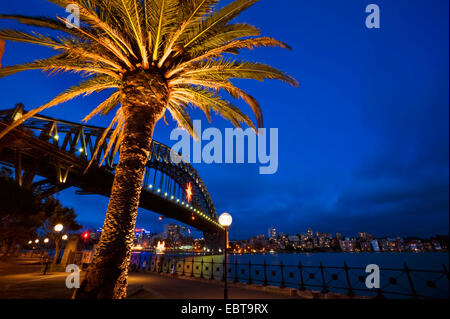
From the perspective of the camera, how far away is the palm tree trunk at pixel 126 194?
13.5 ft

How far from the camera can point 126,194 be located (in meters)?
4.84

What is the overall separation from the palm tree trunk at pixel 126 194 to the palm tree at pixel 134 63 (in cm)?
2

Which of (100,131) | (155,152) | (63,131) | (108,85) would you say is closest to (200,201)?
(155,152)

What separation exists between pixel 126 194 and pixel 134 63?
148 inches

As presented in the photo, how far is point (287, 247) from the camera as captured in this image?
167m

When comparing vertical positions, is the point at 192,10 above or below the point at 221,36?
below

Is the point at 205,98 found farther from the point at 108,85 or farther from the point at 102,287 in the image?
the point at 102,287

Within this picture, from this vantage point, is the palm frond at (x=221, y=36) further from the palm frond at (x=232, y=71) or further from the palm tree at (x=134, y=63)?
the palm frond at (x=232, y=71)

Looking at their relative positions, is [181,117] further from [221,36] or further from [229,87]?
[221,36]

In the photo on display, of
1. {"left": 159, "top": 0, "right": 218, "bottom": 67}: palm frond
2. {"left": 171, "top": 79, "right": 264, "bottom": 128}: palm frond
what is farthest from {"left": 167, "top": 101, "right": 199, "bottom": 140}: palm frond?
{"left": 159, "top": 0, "right": 218, "bottom": 67}: palm frond

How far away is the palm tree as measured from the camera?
4.59 metres

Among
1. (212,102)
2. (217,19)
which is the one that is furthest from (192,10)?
(212,102)
